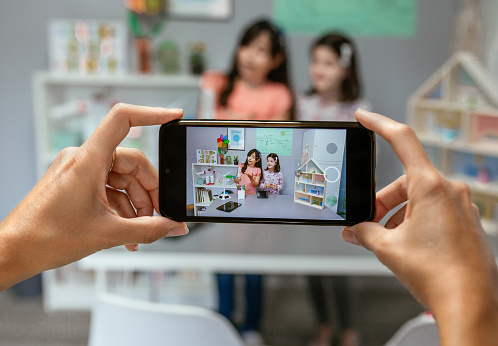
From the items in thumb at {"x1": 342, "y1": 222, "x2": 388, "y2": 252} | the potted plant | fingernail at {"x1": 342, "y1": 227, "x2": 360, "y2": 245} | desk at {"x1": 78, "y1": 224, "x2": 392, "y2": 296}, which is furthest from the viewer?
the potted plant

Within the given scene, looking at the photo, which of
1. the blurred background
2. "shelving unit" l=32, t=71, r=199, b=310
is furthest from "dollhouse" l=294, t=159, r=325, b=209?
"shelving unit" l=32, t=71, r=199, b=310

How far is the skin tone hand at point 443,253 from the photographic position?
0.48 m

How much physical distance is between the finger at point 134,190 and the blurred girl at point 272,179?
0.65 feet

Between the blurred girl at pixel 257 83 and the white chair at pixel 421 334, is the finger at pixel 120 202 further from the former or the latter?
the blurred girl at pixel 257 83

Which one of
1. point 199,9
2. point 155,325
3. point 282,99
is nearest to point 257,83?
point 282,99

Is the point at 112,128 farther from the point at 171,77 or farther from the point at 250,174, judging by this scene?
the point at 171,77

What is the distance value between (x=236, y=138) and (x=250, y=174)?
6 centimetres

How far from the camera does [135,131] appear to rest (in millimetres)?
2621

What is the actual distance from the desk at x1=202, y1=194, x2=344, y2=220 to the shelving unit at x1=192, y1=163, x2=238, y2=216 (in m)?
0.01

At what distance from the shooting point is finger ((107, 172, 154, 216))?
820mm

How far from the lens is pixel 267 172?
790 millimetres

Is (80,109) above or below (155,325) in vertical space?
above

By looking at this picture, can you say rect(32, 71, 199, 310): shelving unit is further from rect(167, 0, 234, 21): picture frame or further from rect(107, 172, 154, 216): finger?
rect(107, 172, 154, 216): finger

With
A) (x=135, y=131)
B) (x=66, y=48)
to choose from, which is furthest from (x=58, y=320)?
(x=66, y=48)
